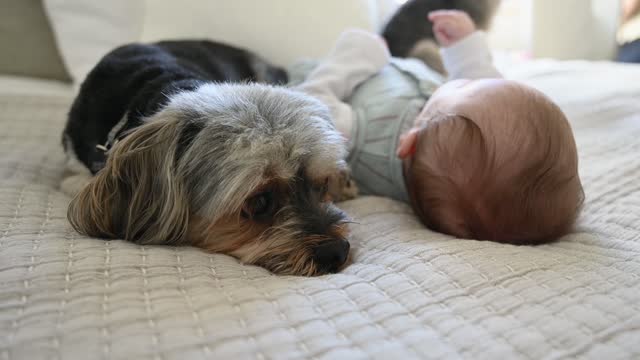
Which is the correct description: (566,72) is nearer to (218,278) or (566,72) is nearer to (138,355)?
(218,278)

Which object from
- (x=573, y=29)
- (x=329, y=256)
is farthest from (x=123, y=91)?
(x=573, y=29)

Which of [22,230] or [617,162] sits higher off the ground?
[617,162]

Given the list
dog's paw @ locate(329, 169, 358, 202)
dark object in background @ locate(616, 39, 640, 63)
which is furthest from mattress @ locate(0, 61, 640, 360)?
dark object in background @ locate(616, 39, 640, 63)

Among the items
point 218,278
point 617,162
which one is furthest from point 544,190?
point 218,278

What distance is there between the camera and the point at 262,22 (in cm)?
223

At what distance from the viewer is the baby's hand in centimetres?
208

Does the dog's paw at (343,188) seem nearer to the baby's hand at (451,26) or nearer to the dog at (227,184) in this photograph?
the dog at (227,184)

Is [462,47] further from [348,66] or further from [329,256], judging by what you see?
[329,256]

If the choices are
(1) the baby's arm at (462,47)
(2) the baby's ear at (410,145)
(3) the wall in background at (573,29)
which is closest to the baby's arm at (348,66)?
(1) the baby's arm at (462,47)

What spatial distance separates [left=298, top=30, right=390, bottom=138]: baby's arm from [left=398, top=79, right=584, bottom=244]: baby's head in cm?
60

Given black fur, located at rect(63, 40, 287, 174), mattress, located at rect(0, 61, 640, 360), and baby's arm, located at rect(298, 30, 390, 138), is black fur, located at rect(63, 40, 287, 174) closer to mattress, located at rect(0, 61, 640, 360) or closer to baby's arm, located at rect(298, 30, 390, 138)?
mattress, located at rect(0, 61, 640, 360)

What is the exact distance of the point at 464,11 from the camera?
7.66ft

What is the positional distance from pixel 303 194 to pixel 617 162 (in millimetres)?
880

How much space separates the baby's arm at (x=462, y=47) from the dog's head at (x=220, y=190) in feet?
3.04
